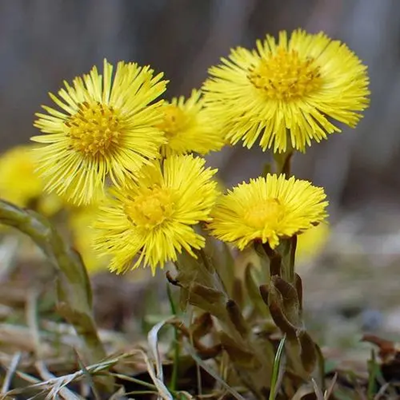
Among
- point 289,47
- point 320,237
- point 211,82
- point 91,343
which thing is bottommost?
point 91,343

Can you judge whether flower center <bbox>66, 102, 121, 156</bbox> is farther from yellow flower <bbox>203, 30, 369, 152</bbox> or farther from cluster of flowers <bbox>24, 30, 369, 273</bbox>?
yellow flower <bbox>203, 30, 369, 152</bbox>

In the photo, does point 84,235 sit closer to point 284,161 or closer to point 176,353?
point 176,353

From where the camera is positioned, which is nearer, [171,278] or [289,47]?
[171,278]

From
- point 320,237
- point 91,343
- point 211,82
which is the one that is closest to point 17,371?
point 91,343

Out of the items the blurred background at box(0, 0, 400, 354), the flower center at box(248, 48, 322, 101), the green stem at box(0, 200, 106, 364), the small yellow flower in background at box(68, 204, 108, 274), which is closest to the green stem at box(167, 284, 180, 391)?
the green stem at box(0, 200, 106, 364)

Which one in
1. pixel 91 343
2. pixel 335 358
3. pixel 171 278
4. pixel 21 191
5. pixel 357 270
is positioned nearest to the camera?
pixel 171 278

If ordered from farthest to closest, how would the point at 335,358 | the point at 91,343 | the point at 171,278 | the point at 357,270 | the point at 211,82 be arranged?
the point at 357,270, the point at 335,358, the point at 91,343, the point at 211,82, the point at 171,278

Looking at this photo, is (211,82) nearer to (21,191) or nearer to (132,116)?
(132,116)
